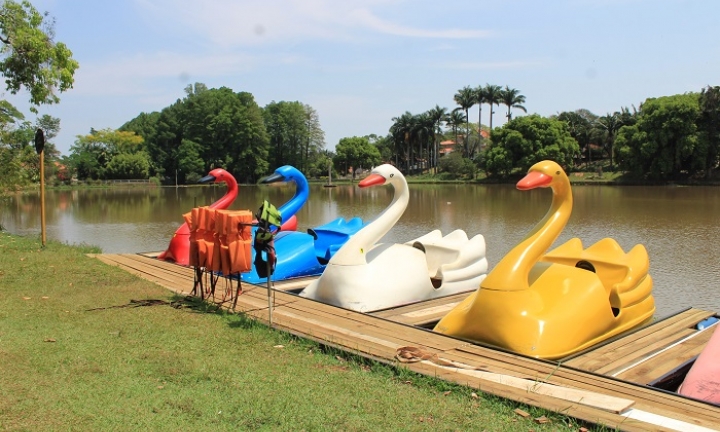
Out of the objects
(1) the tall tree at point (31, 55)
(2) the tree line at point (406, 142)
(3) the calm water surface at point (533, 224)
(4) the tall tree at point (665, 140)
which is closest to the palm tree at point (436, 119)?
(2) the tree line at point (406, 142)

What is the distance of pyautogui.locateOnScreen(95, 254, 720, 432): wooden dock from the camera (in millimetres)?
3811

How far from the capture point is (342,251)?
298 inches

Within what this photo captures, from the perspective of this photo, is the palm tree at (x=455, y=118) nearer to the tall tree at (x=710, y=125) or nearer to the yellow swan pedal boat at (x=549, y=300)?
the tall tree at (x=710, y=125)

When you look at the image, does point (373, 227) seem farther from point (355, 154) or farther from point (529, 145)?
point (355, 154)

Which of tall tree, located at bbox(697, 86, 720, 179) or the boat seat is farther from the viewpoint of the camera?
tall tree, located at bbox(697, 86, 720, 179)

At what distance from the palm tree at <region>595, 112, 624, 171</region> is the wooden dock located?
184ft

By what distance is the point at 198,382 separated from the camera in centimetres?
430

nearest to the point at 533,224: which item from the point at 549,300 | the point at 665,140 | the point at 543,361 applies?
the point at 549,300

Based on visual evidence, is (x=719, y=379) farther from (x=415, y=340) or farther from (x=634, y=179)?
→ (x=634, y=179)

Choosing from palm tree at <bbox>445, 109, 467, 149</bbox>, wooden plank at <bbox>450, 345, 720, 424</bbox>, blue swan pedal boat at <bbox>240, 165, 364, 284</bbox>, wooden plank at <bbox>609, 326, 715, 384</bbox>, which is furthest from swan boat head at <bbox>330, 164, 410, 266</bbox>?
palm tree at <bbox>445, 109, 467, 149</bbox>

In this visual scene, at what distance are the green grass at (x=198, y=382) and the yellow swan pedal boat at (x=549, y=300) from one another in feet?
4.37

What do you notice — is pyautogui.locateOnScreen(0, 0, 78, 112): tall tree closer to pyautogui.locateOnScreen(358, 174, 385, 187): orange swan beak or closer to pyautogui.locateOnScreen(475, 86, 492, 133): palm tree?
pyautogui.locateOnScreen(358, 174, 385, 187): orange swan beak

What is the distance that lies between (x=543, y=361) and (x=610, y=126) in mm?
60050

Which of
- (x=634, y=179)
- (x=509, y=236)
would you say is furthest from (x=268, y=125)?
(x=509, y=236)
